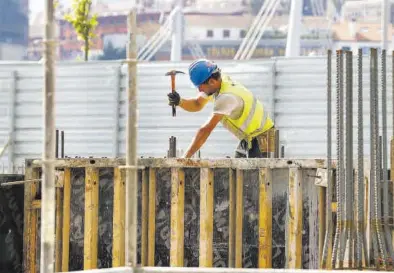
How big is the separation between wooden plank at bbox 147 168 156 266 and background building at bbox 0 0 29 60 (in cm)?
14029

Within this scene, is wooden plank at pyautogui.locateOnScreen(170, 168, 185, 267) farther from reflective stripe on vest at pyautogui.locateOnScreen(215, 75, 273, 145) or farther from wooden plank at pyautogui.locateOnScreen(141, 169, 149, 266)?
reflective stripe on vest at pyautogui.locateOnScreen(215, 75, 273, 145)

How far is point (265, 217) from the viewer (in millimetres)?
10906

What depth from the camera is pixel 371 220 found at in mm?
10102

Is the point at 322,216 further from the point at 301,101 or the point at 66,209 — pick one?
the point at 301,101

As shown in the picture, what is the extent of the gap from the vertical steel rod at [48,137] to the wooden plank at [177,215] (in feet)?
10.1

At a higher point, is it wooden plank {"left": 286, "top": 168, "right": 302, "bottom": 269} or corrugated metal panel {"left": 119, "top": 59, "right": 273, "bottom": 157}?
corrugated metal panel {"left": 119, "top": 59, "right": 273, "bottom": 157}

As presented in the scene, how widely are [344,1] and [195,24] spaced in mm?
22713

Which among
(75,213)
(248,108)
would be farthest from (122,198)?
(248,108)

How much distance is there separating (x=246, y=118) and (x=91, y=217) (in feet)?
6.30

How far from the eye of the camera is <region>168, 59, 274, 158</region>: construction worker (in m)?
11.8

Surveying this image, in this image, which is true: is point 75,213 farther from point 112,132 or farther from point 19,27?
point 19,27

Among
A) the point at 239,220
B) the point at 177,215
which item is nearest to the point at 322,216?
the point at 239,220

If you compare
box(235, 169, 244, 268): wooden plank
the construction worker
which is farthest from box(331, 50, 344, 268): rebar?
the construction worker

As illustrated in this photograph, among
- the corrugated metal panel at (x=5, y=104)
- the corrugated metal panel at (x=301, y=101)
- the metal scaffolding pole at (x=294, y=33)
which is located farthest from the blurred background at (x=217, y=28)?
the corrugated metal panel at (x=301, y=101)
